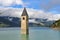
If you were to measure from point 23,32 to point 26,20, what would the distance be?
228 cm

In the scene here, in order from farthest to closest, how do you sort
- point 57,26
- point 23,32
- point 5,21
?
1. point 5,21
2. point 57,26
3. point 23,32

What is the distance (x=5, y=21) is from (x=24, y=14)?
163995 millimetres

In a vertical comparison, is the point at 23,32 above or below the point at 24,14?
below

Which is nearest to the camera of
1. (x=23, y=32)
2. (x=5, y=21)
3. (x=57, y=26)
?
(x=23, y=32)

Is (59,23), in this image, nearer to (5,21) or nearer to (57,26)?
(57,26)

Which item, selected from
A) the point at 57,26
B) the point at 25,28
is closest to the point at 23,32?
→ the point at 25,28

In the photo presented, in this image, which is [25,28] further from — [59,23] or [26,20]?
[59,23]

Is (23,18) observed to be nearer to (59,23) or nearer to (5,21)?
(59,23)

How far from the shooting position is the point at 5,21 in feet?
650

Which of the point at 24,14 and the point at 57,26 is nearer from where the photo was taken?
the point at 24,14

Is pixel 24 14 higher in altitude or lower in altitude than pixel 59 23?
higher

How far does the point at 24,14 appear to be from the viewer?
3581cm

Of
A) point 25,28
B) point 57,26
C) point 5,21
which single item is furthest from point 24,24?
point 5,21

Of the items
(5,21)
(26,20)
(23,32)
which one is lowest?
(5,21)
